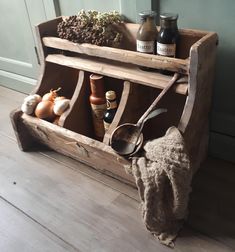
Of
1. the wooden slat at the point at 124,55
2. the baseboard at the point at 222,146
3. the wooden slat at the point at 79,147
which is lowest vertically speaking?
the baseboard at the point at 222,146

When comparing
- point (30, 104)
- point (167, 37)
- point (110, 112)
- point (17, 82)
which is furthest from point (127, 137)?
point (17, 82)

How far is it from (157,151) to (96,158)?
9.1 inches

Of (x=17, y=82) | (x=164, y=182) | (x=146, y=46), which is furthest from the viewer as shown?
(x=17, y=82)

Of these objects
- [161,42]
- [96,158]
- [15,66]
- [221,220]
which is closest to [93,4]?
[161,42]

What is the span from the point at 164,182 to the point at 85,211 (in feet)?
0.86

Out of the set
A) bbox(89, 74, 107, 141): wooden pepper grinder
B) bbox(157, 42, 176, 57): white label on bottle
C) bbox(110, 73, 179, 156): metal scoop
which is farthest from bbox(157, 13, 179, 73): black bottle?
bbox(89, 74, 107, 141): wooden pepper grinder

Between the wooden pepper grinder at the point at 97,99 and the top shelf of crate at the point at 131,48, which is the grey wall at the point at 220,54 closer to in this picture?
the top shelf of crate at the point at 131,48

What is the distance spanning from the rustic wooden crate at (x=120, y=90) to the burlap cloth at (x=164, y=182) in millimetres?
58

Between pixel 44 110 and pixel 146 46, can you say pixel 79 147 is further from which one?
pixel 146 46

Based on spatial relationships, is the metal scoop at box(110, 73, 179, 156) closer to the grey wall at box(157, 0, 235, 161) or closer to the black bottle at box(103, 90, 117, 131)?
the black bottle at box(103, 90, 117, 131)

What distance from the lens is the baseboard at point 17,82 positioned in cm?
146

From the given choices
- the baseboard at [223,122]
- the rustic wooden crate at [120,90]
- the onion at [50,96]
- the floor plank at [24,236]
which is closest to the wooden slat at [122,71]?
the rustic wooden crate at [120,90]

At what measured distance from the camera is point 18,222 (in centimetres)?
83

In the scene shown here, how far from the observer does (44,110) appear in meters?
0.97
